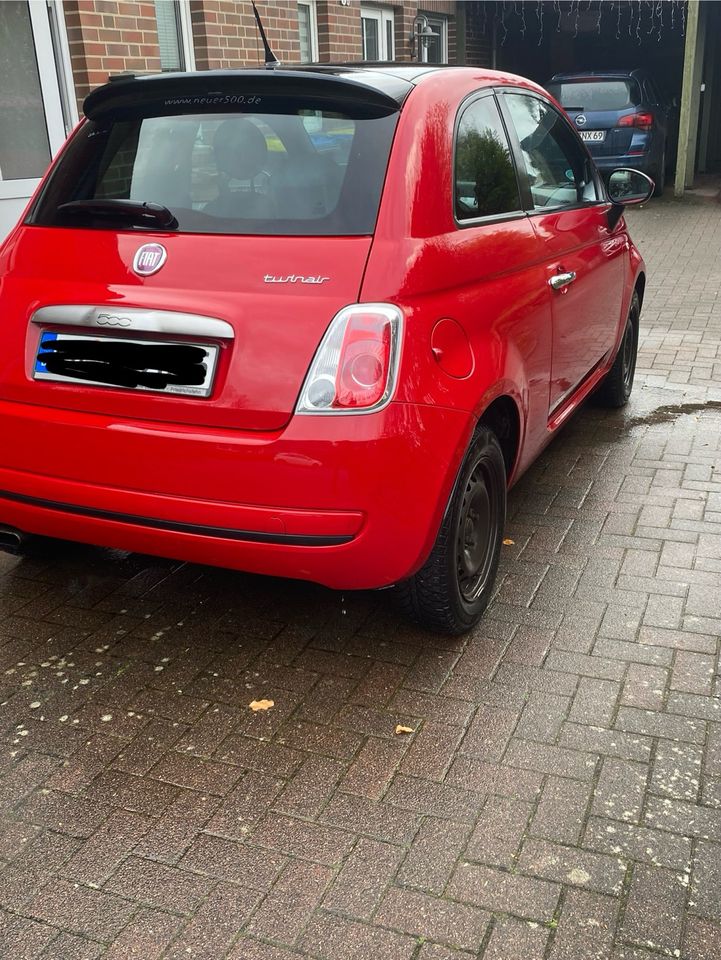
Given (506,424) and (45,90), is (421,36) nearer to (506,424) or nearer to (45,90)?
(45,90)

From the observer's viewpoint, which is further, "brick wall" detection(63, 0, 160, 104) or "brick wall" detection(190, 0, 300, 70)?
"brick wall" detection(190, 0, 300, 70)

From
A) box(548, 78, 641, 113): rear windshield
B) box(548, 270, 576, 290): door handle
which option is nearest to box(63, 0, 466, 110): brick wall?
box(548, 78, 641, 113): rear windshield

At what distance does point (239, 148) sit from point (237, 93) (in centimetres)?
18

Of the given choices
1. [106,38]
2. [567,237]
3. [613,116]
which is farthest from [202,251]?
[613,116]

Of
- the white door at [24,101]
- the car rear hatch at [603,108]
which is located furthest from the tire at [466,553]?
the car rear hatch at [603,108]

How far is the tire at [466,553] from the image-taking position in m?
3.19

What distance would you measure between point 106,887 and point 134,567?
1.80 m

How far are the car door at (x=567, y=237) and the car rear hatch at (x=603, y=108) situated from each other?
10452 mm

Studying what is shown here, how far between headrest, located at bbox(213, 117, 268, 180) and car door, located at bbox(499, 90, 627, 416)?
1.20 meters

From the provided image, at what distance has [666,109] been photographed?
17.2 metres

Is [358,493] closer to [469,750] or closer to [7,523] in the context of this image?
[469,750]

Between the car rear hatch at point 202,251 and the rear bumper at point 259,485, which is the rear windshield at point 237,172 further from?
the rear bumper at point 259,485

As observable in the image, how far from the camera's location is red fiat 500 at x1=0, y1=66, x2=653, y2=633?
278 cm

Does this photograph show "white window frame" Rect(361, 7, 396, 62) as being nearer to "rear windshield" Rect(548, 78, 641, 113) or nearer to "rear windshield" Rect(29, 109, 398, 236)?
"rear windshield" Rect(548, 78, 641, 113)
